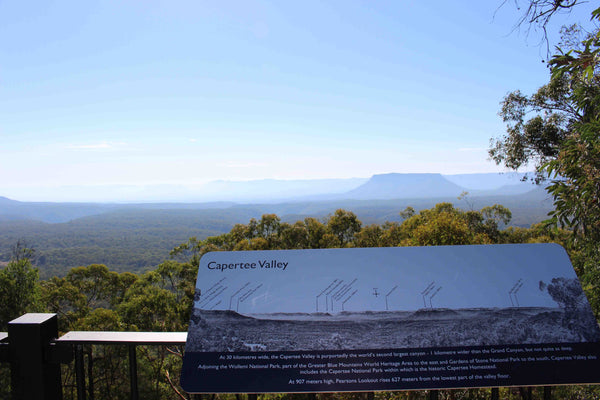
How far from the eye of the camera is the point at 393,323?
163cm

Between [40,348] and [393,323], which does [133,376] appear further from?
[393,323]

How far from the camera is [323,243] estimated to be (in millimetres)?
16328

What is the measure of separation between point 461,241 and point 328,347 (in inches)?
270

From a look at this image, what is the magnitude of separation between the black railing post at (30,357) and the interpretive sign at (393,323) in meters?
0.68

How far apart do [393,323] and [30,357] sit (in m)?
1.71

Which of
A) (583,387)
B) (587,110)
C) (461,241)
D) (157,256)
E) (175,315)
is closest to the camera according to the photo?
(583,387)

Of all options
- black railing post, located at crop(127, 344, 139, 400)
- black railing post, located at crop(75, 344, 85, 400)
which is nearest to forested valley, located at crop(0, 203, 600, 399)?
black railing post, located at crop(127, 344, 139, 400)

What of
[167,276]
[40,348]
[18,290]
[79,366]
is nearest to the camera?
[40,348]

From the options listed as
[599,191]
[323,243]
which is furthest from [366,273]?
[323,243]

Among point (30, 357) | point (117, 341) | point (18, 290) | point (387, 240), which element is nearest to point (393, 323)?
point (117, 341)

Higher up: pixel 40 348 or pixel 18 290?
pixel 40 348

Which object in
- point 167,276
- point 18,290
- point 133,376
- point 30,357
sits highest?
point 30,357

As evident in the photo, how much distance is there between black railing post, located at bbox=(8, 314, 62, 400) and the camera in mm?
1602

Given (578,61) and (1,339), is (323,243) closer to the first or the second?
(578,61)
